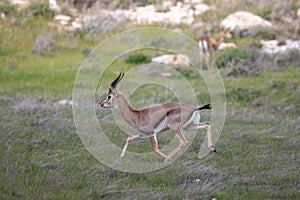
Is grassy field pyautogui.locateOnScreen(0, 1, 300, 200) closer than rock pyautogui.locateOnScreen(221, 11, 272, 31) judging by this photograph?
Yes

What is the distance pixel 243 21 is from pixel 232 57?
2.41m

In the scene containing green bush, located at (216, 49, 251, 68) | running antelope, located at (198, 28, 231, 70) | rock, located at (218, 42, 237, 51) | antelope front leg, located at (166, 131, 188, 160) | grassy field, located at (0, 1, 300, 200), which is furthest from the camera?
rock, located at (218, 42, 237, 51)

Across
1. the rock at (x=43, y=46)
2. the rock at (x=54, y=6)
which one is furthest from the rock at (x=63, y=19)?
the rock at (x=43, y=46)

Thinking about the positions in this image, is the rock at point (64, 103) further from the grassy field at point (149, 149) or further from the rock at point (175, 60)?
the rock at point (175, 60)

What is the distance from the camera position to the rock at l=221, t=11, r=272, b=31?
52.6 ft

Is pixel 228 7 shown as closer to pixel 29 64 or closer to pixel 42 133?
pixel 29 64

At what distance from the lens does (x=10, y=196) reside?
5.74m

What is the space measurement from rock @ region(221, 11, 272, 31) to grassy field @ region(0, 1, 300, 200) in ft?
8.50

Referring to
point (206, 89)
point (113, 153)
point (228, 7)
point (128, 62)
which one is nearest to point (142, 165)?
point (113, 153)

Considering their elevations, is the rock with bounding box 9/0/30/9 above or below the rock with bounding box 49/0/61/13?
above

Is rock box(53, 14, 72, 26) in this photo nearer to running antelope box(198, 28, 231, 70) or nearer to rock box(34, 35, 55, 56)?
rock box(34, 35, 55, 56)

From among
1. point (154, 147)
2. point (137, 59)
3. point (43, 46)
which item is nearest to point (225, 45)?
point (137, 59)

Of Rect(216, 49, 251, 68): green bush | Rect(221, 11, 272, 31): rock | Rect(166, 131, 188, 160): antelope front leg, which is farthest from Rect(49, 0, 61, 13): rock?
Rect(166, 131, 188, 160): antelope front leg

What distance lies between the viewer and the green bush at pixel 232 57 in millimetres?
14000
